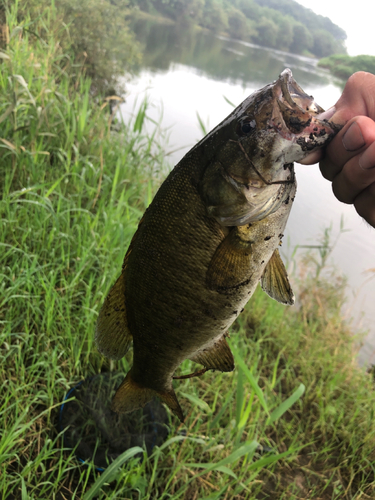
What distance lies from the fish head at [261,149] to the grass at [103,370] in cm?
111

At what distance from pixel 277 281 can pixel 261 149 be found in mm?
536

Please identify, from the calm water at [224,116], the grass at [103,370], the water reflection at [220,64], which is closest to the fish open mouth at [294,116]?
the calm water at [224,116]

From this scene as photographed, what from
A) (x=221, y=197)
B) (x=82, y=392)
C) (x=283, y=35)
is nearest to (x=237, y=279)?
(x=221, y=197)

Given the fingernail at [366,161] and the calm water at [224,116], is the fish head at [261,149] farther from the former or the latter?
the calm water at [224,116]

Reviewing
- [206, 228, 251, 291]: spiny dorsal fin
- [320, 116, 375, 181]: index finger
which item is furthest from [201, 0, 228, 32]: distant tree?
[206, 228, 251, 291]: spiny dorsal fin

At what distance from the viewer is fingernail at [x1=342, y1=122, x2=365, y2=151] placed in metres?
1.26

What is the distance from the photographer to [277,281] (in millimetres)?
1427

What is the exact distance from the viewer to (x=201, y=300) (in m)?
1.31

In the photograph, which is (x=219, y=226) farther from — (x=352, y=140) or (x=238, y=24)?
(x=238, y=24)

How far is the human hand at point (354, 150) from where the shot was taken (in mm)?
1283

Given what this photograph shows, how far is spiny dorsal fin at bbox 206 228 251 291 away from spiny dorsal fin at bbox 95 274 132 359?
1.26 ft

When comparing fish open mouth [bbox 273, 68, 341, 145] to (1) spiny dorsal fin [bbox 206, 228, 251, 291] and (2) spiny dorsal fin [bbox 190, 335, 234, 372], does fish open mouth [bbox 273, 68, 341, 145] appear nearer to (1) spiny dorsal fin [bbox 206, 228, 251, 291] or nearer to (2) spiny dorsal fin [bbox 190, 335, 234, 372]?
(1) spiny dorsal fin [bbox 206, 228, 251, 291]

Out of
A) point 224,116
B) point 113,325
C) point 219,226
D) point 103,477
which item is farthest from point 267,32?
point 103,477

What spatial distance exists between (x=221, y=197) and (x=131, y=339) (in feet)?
2.39
